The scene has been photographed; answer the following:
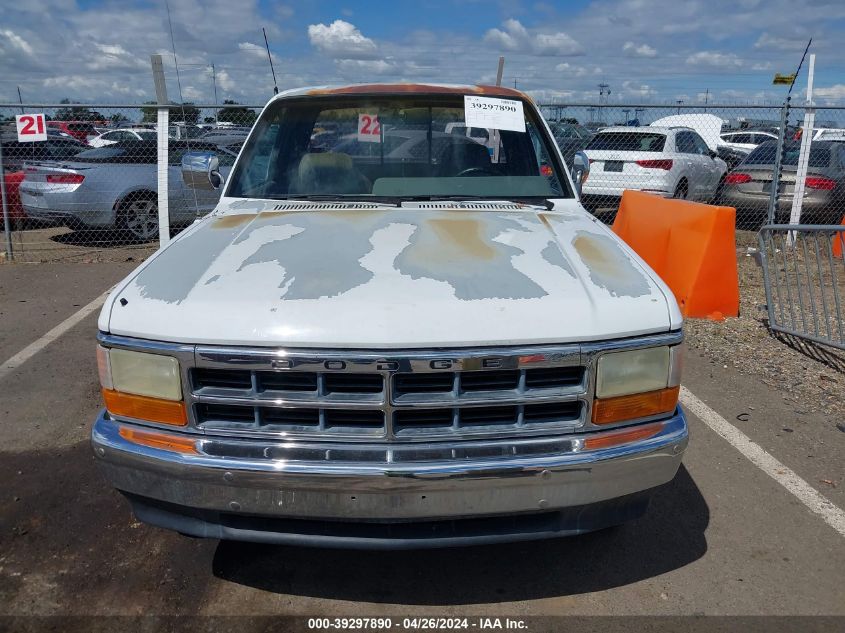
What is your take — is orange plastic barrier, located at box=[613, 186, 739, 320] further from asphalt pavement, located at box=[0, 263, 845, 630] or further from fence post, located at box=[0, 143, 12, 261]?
fence post, located at box=[0, 143, 12, 261]

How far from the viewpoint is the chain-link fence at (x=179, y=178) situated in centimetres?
978

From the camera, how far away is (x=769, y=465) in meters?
3.95

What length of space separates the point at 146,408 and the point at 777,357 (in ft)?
16.5

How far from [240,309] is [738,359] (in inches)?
180

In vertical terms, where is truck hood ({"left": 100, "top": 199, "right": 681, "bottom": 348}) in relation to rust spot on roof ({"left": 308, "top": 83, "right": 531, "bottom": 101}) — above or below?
below

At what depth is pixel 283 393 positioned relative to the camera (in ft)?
7.69

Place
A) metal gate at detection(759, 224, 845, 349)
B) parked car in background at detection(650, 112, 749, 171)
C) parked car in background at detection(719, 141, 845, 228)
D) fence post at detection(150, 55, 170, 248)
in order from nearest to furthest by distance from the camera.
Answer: metal gate at detection(759, 224, 845, 349) < fence post at detection(150, 55, 170, 248) < parked car in background at detection(719, 141, 845, 228) < parked car in background at detection(650, 112, 749, 171)

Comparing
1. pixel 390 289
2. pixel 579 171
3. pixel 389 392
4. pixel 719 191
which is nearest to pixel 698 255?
pixel 579 171

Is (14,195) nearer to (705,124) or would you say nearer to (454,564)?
(454,564)

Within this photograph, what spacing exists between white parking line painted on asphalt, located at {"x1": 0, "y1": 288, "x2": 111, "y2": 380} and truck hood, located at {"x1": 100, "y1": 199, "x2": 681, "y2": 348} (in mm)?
3194

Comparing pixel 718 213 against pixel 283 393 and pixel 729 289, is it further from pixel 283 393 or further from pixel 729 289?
pixel 283 393

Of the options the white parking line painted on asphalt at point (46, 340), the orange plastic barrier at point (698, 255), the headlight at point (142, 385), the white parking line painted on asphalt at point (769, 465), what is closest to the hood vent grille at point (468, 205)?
the headlight at point (142, 385)

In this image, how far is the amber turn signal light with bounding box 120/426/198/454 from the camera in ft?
7.83

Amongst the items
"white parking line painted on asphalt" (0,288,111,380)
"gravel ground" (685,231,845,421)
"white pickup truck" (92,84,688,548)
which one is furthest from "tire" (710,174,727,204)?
"white pickup truck" (92,84,688,548)
